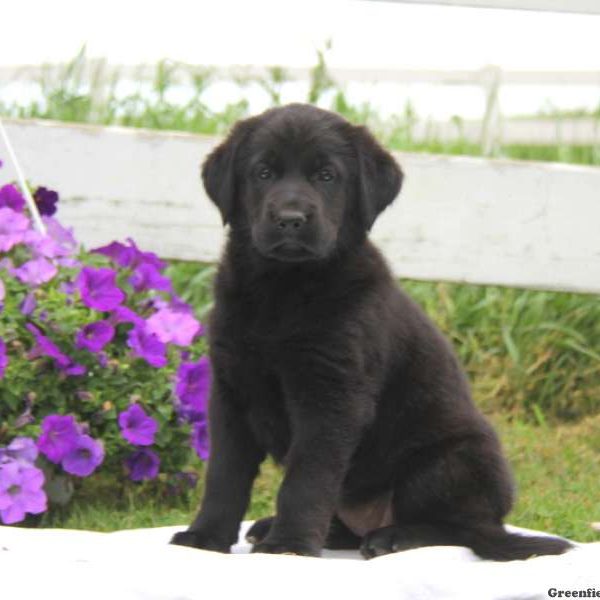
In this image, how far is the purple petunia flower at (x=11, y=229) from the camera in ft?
13.7

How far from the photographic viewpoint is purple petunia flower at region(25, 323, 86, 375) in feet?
13.1

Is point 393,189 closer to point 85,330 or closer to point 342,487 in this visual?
point 342,487

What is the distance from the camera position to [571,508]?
14.6 ft

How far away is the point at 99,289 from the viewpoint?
163 inches

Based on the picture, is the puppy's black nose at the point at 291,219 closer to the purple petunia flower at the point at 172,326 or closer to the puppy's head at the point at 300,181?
the puppy's head at the point at 300,181

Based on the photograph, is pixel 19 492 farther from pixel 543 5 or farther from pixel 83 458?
pixel 543 5

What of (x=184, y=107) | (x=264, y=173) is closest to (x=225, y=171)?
(x=264, y=173)

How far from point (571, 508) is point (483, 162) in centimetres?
141

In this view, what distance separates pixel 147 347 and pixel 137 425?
0.24m

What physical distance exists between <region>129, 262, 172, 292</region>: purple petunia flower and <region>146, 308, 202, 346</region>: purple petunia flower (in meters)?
0.08

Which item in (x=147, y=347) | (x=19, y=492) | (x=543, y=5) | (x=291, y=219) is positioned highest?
(x=543, y=5)

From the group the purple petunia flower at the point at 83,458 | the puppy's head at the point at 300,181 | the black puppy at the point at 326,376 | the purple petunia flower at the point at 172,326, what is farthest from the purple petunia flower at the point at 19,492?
the puppy's head at the point at 300,181

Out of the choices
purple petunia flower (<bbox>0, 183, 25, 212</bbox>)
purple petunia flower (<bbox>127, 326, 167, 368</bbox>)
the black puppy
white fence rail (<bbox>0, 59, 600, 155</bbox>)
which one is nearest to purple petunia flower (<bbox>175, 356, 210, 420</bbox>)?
purple petunia flower (<bbox>127, 326, 167, 368</bbox>)

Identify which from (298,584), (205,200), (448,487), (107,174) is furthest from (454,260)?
(298,584)
